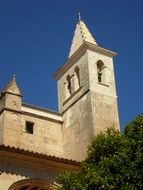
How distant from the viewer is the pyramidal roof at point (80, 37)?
29400 millimetres

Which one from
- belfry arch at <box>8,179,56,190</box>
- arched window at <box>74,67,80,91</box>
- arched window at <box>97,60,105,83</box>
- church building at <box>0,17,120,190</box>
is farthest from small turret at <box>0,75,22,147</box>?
belfry arch at <box>8,179,56,190</box>

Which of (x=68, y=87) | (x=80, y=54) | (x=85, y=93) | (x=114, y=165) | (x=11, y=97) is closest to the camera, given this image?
(x=114, y=165)

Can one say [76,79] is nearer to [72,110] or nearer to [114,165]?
[72,110]

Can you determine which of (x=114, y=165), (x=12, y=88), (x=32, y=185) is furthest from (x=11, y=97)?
A: (x=114, y=165)

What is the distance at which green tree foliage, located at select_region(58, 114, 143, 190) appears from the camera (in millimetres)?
15320

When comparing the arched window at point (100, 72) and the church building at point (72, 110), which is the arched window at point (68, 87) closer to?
the church building at point (72, 110)

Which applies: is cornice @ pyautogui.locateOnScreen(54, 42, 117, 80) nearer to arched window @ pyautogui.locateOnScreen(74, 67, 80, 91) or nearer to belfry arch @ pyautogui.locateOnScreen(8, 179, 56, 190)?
arched window @ pyautogui.locateOnScreen(74, 67, 80, 91)

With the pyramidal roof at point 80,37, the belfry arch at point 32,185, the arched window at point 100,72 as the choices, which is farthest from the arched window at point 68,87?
the belfry arch at point 32,185

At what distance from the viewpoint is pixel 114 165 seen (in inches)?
615

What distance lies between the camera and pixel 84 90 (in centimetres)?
2761

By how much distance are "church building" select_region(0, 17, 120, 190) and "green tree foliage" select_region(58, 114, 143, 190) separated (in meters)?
7.83

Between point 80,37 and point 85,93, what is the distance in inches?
159

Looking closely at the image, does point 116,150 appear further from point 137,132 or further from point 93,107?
point 93,107

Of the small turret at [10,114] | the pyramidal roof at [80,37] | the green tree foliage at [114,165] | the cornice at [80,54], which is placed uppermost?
the pyramidal roof at [80,37]
